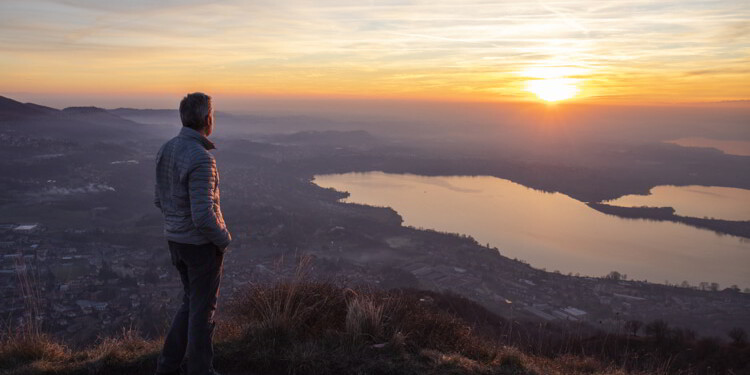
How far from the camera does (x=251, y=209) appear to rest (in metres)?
26.5

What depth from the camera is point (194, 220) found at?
250 cm

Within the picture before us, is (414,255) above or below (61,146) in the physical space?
below

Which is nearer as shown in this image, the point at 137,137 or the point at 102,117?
the point at 137,137

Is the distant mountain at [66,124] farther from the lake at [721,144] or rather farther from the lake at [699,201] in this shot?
the lake at [721,144]

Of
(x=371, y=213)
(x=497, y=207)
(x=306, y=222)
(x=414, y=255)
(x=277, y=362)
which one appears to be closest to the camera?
(x=277, y=362)

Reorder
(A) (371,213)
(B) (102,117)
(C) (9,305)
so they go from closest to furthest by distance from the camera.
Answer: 1. (C) (9,305)
2. (A) (371,213)
3. (B) (102,117)

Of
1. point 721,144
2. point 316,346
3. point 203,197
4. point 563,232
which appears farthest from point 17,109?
point 721,144

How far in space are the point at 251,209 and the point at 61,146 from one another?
16250 mm

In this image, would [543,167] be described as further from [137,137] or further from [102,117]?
[102,117]

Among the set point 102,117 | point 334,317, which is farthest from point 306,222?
point 102,117

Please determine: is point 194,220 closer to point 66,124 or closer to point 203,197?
point 203,197

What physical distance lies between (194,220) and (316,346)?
143 cm

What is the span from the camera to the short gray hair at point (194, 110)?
8.64 ft

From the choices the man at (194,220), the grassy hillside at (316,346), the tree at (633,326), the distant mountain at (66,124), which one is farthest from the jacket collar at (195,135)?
the distant mountain at (66,124)
